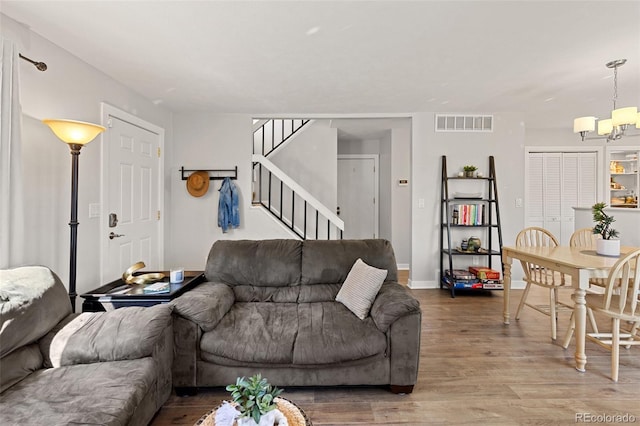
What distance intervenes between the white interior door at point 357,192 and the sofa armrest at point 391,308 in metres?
4.30

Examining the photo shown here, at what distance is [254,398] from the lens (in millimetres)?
1160

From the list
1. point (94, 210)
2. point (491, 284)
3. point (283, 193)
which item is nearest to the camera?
point (94, 210)

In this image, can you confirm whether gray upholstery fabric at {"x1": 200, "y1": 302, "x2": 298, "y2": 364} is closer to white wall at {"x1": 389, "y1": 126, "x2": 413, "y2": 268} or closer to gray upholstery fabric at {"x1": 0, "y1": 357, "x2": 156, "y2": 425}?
gray upholstery fabric at {"x1": 0, "y1": 357, "x2": 156, "y2": 425}

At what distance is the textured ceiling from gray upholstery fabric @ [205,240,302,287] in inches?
65.8

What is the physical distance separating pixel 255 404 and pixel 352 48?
2.56m

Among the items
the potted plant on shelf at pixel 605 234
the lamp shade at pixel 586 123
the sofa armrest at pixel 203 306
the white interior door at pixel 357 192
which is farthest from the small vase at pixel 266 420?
the white interior door at pixel 357 192

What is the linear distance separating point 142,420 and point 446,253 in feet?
13.3

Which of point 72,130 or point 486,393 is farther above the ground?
point 72,130

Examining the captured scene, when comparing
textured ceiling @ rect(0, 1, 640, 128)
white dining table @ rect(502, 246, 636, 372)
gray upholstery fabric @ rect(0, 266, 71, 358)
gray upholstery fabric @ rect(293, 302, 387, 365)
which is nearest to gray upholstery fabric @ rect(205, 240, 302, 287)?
gray upholstery fabric @ rect(293, 302, 387, 365)

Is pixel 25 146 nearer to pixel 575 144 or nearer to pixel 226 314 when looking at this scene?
pixel 226 314

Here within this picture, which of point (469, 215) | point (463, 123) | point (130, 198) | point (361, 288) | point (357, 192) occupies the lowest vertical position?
point (361, 288)

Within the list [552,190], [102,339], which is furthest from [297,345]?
[552,190]

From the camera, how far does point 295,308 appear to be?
2.50m

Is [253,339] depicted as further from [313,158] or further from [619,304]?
[313,158]
